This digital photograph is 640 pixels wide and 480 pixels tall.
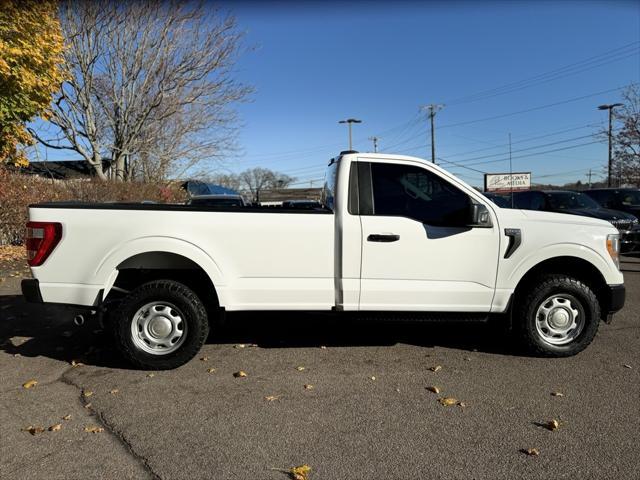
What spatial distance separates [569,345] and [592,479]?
2160 mm

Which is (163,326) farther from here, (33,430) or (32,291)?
(33,430)

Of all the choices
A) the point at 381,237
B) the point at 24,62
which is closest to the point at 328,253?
the point at 381,237

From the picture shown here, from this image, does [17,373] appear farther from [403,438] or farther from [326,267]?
[403,438]

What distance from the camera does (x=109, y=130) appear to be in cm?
2139

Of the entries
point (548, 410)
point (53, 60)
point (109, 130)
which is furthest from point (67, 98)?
point (548, 410)

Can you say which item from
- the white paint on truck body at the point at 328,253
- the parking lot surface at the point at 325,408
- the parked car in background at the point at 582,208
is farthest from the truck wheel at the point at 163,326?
the parked car in background at the point at 582,208

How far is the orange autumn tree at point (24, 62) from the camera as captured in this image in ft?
30.4

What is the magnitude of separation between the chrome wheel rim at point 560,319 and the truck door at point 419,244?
56 cm

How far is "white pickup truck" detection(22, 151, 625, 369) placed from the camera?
172 inches

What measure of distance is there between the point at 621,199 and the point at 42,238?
14.2 m

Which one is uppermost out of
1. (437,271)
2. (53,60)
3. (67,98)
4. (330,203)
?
(67,98)

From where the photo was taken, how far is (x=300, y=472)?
9.39 ft

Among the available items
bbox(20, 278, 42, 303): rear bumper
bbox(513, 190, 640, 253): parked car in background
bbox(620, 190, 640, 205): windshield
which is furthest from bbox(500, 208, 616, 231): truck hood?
bbox(620, 190, 640, 205): windshield

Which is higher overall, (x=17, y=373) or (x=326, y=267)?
(x=326, y=267)
